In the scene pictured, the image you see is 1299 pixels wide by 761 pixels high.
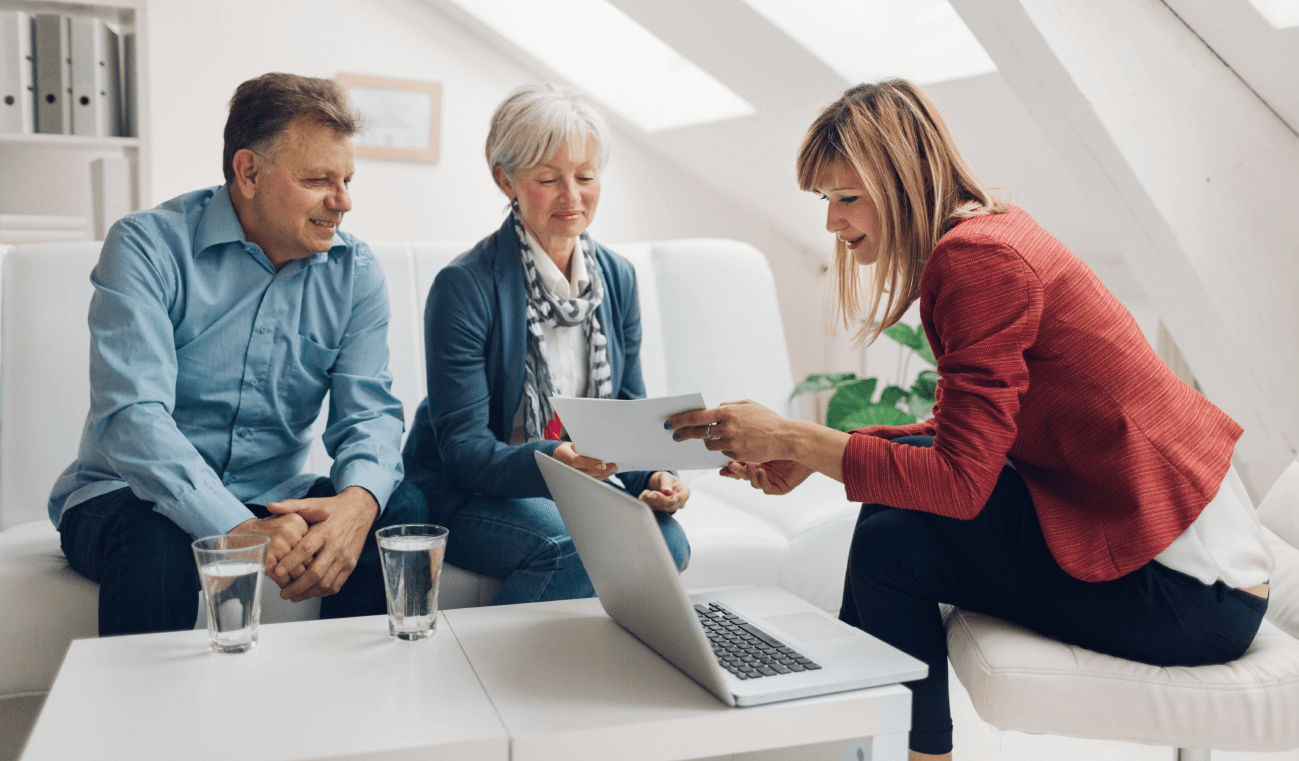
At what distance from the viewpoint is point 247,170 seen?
4.83 feet

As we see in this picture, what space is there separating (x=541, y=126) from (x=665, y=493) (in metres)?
0.63

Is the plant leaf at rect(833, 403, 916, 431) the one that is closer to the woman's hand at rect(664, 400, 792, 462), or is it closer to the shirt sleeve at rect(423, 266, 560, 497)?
the shirt sleeve at rect(423, 266, 560, 497)

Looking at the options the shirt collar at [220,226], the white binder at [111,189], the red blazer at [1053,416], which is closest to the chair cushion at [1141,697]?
the red blazer at [1053,416]

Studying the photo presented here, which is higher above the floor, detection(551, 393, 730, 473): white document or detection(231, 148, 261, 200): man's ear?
detection(231, 148, 261, 200): man's ear

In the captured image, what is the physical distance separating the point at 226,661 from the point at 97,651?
0.45 feet

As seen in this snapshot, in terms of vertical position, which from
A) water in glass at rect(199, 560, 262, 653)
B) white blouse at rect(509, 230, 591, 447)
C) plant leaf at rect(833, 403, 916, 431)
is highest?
white blouse at rect(509, 230, 591, 447)

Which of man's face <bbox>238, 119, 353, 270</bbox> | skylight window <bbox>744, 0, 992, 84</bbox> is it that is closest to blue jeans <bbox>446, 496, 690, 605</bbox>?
man's face <bbox>238, 119, 353, 270</bbox>

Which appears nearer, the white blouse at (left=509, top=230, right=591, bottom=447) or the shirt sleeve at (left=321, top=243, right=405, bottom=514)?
the shirt sleeve at (left=321, top=243, right=405, bottom=514)

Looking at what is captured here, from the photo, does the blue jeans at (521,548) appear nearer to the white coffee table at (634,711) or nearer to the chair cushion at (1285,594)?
the white coffee table at (634,711)

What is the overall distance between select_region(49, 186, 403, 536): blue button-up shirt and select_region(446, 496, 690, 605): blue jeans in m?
0.14

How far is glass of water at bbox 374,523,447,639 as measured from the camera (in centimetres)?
97

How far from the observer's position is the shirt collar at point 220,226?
146 centimetres

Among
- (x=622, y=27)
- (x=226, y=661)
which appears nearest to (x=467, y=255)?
(x=226, y=661)

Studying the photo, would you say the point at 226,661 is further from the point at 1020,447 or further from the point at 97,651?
the point at 1020,447
